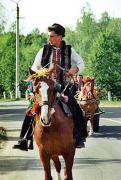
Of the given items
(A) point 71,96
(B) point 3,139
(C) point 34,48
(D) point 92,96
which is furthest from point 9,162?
(C) point 34,48

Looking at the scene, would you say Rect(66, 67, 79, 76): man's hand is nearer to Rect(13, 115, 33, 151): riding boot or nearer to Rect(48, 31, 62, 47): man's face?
Rect(48, 31, 62, 47): man's face

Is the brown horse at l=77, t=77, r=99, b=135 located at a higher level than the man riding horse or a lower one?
lower

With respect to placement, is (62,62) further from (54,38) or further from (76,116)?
(76,116)

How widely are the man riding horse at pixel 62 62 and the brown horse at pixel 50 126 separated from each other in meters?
0.35

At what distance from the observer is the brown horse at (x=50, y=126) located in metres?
9.27

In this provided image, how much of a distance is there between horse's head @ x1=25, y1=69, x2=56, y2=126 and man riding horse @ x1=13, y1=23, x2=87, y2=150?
610mm

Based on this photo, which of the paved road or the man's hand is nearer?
the man's hand

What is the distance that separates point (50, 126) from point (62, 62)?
121 centimetres

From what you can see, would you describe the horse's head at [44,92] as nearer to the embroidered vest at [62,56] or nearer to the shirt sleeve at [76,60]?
the embroidered vest at [62,56]

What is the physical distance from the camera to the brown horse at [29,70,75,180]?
30.4 ft

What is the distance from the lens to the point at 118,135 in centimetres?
2025

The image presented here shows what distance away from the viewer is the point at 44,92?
30.3ft

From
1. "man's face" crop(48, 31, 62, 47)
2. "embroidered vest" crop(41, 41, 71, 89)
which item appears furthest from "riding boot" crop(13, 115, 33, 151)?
"man's face" crop(48, 31, 62, 47)

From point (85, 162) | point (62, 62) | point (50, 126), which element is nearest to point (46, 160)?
point (50, 126)
